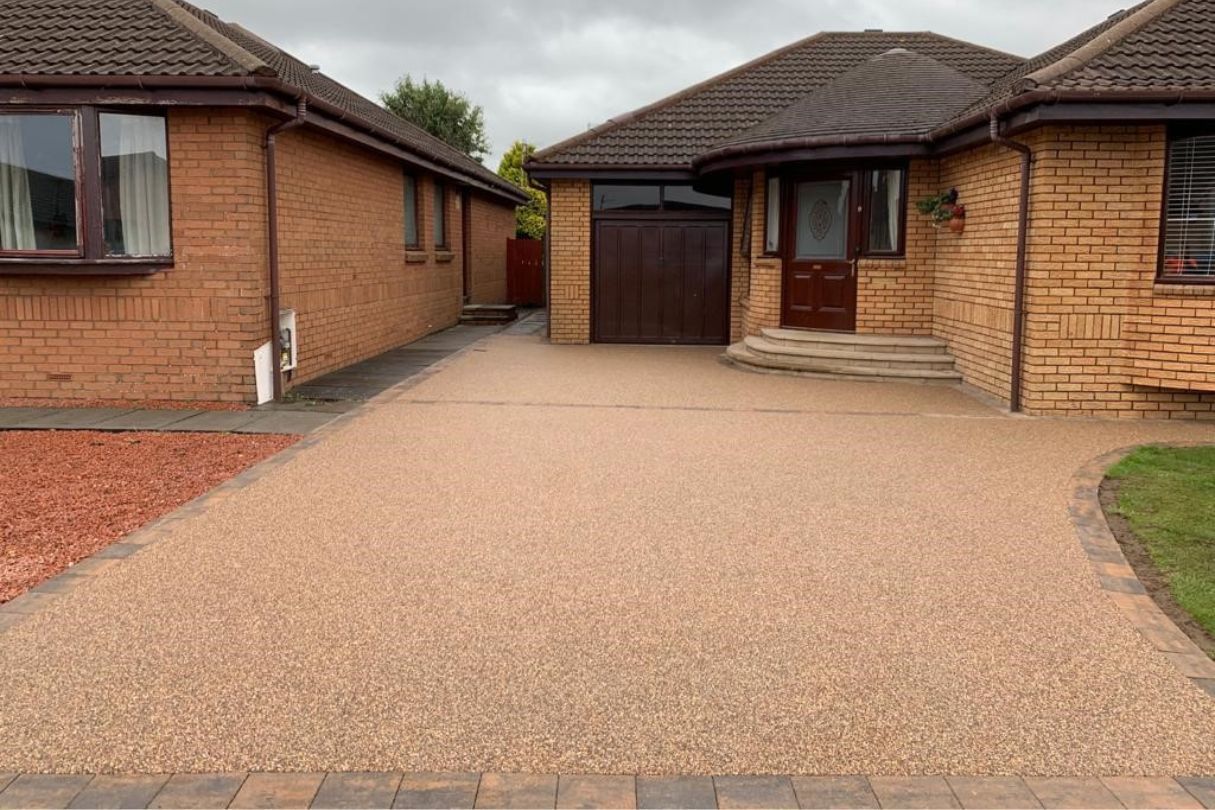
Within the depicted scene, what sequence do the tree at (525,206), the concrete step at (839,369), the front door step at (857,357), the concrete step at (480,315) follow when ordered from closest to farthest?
the concrete step at (839,369) < the front door step at (857,357) < the concrete step at (480,315) < the tree at (525,206)

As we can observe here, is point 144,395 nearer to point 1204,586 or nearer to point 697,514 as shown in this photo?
point 697,514

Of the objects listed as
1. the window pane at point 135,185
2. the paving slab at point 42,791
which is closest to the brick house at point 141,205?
the window pane at point 135,185

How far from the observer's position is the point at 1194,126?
1029 cm

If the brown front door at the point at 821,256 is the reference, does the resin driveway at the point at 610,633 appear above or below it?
below

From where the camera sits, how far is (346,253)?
14.6 metres

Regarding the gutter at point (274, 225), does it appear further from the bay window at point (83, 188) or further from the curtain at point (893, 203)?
the curtain at point (893, 203)

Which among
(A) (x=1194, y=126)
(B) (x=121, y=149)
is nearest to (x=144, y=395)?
(B) (x=121, y=149)

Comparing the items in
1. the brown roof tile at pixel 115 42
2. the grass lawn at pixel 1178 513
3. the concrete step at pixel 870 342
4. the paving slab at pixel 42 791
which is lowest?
the paving slab at pixel 42 791

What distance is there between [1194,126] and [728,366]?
22.0ft

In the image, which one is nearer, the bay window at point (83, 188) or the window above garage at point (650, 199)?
the bay window at point (83, 188)

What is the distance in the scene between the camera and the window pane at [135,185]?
35.2 feet

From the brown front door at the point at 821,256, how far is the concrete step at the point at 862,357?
651 mm

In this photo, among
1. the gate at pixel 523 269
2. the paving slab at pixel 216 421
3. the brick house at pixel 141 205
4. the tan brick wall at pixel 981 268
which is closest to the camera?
the paving slab at pixel 216 421

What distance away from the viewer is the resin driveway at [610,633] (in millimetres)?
3650
